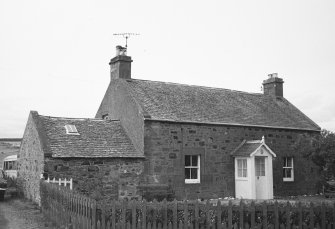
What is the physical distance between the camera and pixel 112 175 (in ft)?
65.6

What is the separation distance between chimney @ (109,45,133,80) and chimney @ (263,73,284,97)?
12.1m

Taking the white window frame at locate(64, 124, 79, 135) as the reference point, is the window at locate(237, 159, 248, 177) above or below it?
below

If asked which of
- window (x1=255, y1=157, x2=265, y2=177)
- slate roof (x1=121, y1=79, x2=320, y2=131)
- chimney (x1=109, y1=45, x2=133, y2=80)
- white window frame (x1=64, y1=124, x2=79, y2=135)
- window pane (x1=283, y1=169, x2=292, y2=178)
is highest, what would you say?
chimney (x1=109, y1=45, x2=133, y2=80)

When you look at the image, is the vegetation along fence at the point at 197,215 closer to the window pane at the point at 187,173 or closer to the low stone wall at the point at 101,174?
the low stone wall at the point at 101,174

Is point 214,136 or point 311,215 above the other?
point 214,136

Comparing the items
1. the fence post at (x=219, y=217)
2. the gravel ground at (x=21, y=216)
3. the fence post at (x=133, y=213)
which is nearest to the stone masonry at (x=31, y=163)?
Result: the gravel ground at (x=21, y=216)

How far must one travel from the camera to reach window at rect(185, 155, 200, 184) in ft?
72.6

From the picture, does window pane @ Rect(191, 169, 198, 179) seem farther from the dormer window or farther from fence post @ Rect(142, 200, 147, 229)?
fence post @ Rect(142, 200, 147, 229)

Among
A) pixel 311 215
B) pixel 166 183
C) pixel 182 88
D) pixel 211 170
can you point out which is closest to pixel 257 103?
pixel 182 88

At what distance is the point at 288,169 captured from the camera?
1035 inches

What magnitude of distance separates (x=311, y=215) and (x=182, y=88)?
55.3ft

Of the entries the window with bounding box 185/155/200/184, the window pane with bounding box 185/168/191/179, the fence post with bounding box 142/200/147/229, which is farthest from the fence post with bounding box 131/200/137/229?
the window pane with bounding box 185/168/191/179

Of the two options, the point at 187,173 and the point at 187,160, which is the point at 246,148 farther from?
the point at 187,173

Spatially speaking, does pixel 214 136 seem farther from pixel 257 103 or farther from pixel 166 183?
pixel 257 103
